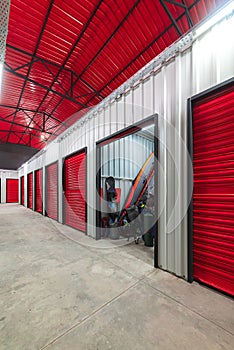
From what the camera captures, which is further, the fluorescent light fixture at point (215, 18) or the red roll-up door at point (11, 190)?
the red roll-up door at point (11, 190)

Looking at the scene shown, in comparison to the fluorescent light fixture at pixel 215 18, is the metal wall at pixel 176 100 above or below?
below

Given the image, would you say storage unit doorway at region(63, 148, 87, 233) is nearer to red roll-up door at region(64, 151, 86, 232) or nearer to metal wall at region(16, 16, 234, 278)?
red roll-up door at region(64, 151, 86, 232)

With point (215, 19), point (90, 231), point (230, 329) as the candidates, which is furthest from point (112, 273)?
point (215, 19)

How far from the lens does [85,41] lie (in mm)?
4164

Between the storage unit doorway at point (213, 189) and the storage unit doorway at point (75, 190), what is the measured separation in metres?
3.06

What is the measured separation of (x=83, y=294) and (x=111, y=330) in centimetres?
61

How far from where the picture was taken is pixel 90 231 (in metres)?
4.05

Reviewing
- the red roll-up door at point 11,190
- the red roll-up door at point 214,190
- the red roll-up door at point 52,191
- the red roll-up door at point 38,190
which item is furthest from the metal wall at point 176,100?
the red roll-up door at point 11,190

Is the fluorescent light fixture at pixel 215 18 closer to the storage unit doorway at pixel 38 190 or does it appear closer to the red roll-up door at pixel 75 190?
the red roll-up door at pixel 75 190

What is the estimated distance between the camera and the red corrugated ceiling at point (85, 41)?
332cm

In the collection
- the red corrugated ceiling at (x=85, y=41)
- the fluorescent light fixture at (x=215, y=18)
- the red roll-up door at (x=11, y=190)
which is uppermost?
the red corrugated ceiling at (x=85, y=41)

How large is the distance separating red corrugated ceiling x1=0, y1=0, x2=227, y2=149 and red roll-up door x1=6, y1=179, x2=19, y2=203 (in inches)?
483

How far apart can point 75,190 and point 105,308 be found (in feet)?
12.3

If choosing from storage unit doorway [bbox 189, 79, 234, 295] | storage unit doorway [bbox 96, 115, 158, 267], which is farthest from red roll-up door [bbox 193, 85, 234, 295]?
storage unit doorway [bbox 96, 115, 158, 267]
